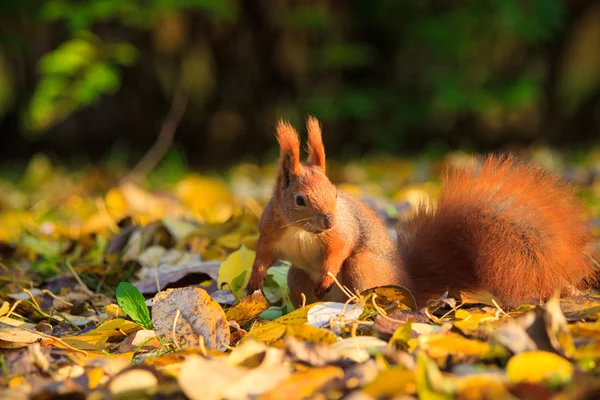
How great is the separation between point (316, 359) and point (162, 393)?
24cm

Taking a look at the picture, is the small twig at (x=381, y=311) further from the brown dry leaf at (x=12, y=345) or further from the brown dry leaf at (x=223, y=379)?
the brown dry leaf at (x=12, y=345)

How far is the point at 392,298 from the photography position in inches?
57.0

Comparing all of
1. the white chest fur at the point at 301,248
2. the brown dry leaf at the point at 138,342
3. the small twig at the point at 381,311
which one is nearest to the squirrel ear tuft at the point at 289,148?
the white chest fur at the point at 301,248

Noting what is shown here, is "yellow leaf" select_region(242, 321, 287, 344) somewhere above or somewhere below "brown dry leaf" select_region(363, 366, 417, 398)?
below

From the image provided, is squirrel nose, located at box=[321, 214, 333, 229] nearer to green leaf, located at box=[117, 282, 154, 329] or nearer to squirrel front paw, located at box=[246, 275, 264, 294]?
squirrel front paw, located at box=[246, 275, 264, 294]

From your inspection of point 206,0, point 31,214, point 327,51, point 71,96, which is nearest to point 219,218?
point 31,214

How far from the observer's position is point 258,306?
146cm

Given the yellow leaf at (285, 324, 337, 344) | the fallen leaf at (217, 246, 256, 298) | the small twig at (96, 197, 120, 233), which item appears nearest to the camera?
the yellow leaf at (285, 324, 337, 344)

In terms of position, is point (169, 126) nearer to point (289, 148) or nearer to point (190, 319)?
point (289, 148)

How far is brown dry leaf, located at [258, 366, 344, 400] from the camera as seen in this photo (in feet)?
3.21

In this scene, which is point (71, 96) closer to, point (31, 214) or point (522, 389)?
point (31, 214)

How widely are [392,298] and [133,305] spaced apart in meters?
0.53

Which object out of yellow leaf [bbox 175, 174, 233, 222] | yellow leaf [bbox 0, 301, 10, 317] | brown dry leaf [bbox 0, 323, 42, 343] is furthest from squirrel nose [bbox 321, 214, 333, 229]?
yellow leaf [bbox 175, 174, 233, 222]

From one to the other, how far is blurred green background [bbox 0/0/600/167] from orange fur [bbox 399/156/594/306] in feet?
9.39
